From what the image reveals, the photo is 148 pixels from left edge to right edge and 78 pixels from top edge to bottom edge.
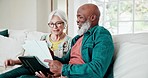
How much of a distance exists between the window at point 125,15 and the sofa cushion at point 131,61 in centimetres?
149

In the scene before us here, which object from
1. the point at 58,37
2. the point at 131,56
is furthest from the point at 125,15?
the point at 131,56

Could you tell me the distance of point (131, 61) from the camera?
1351 millimetres

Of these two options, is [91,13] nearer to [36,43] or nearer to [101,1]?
[36,43]

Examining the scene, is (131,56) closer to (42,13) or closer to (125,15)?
(125,15)

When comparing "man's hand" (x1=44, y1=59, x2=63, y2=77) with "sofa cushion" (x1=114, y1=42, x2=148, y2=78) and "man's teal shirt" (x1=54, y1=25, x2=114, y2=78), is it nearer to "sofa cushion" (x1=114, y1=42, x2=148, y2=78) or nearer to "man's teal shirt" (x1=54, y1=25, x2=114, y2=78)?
"man's teal shirt" (x1=54, y1=25, x2=114, y2=78)

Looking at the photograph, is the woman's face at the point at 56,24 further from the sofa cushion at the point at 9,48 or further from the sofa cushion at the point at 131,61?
the sofa cushion at the point at 131,61

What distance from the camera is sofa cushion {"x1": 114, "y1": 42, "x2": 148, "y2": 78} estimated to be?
1.29 meters

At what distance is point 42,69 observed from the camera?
158cm

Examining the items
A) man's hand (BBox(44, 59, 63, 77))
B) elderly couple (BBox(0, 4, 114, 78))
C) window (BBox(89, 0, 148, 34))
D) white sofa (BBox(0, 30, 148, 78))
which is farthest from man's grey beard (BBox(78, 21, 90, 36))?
window (BBox(89, 0, 148, 34))

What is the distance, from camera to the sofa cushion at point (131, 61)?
1.29 m

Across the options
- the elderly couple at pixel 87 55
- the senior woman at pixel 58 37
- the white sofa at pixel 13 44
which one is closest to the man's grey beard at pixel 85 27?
the elderly couple at pixel 87 55

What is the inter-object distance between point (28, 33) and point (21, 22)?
122 cm

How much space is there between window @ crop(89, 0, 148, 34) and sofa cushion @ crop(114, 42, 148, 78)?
149cm

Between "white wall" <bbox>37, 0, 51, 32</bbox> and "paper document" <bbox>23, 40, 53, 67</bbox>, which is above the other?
"white wall" <bbox>37, 0, 51, 32</bbox>
